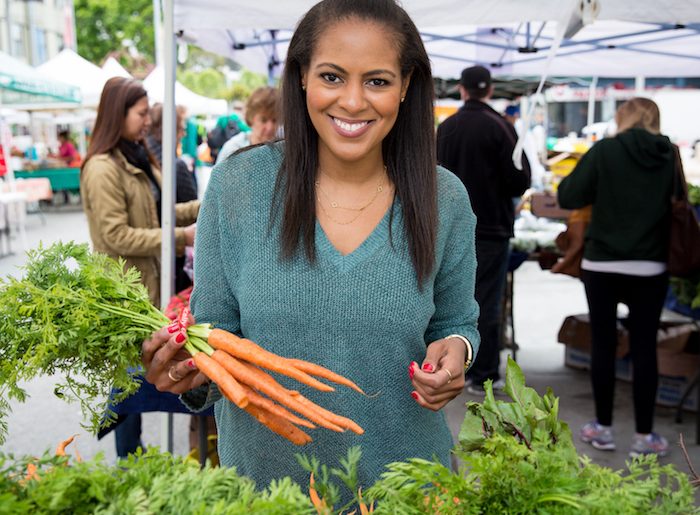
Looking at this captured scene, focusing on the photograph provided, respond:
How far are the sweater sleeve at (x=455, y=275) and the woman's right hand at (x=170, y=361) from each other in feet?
1.82

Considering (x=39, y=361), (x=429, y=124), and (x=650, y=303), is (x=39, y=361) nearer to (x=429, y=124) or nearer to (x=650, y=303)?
(x=429, y=124)

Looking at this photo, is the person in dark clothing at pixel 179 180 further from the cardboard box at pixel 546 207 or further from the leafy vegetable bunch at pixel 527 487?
the leafy vegetable bunch at pixel 527 487

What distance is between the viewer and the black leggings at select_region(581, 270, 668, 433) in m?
4.16

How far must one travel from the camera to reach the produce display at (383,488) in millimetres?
1029

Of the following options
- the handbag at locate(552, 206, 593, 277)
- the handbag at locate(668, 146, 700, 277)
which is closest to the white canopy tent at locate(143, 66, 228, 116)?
the handbag at locate(552, 206, 593, 277)

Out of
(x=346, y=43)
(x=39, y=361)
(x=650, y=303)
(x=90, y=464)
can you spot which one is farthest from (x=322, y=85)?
(x=650, y=303)

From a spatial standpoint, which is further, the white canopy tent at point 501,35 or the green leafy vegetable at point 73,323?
the white canopy tent at point 501,35

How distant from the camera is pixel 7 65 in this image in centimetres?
1095

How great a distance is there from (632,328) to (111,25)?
36.4m

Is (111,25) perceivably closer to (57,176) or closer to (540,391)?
(57,176)

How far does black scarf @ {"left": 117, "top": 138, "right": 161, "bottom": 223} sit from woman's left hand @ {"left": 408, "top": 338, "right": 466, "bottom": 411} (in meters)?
2.51

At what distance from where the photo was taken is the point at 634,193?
4105 millimetres

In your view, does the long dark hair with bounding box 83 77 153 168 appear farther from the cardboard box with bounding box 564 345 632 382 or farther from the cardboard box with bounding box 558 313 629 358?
the cardboard box with bounding box 564 345 632 382

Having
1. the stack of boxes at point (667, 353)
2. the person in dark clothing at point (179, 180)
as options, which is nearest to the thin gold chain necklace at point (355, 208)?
the person in dark clothing at point (179, 180)
